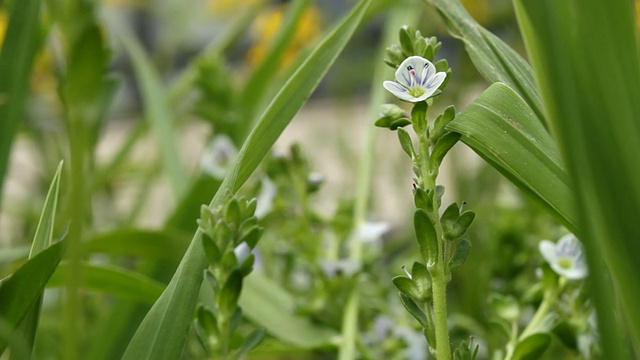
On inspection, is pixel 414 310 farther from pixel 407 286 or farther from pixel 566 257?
pixel 566 257

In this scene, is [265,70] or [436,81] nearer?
[436,81]

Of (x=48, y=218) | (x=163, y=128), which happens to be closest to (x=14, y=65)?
(x=48, y=218)

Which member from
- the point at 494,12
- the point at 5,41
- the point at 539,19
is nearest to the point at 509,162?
the point at 539,19

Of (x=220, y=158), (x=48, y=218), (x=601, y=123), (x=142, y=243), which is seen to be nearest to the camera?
(x=601, y=123)

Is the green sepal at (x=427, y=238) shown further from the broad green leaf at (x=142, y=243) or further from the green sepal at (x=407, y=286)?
the broad green leaf at (x=142, y=243)

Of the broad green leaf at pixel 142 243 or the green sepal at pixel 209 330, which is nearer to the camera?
the green sepal at pixel 209 330

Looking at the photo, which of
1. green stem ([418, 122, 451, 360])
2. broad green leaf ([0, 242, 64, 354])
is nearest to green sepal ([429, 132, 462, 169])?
green stem ([418, 122, 451, 360])

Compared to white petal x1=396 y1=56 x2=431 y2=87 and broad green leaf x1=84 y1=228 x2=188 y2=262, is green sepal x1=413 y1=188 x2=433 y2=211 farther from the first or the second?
broad green leaf x1=84 y1=228 x2=188 y2=262

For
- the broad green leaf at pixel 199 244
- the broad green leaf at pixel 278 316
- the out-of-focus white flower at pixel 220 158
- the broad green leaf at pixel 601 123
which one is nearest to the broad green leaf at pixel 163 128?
the out-of-focus white flower at pixel 220 158
